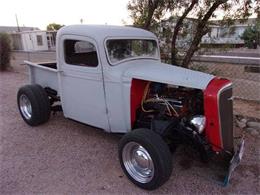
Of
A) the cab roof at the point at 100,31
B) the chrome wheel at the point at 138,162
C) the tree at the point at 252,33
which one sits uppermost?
the cab roof at the point at 100,31

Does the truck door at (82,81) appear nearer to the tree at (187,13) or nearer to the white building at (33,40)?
the tree at (187,13)

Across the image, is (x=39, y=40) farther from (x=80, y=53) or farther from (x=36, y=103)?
(x=80, y=53)

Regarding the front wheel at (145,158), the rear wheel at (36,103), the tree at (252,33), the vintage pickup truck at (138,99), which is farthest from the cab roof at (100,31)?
the tree at (252,33)

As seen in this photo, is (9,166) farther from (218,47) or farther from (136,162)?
(218,47)

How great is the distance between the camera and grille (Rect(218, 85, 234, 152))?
294 cm

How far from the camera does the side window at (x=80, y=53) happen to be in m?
3.86

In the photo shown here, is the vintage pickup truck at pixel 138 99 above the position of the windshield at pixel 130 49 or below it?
below

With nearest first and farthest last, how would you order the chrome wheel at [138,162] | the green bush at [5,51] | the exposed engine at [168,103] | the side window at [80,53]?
the chrome wheel at [138,162] < the exposed engine at [168,103] < the side window at [80,53] < the green bush at [5,51]

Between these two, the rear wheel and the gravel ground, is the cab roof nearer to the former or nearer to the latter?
the rear wheel

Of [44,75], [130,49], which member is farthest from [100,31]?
[44,75]

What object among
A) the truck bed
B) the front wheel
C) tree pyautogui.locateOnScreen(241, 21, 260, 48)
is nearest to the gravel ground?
the front wheel

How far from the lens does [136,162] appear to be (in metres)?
3.29

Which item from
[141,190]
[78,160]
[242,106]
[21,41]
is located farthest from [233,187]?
[21,41]

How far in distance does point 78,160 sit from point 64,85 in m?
A: 1.33
